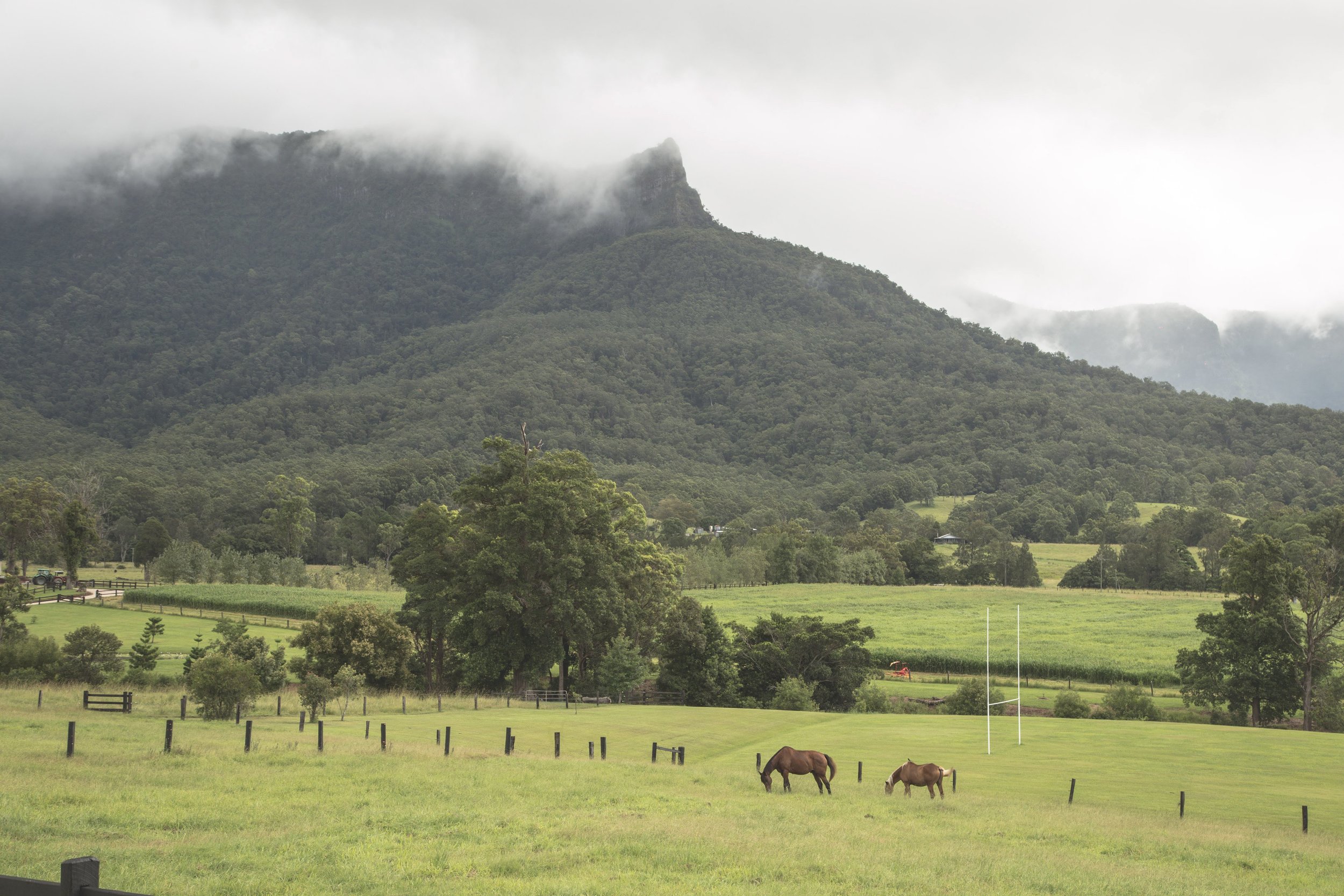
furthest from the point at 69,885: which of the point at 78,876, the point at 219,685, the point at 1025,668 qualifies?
the point at 1025,668

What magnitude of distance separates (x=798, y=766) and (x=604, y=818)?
654 cm

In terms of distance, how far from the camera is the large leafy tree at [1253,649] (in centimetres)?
4688

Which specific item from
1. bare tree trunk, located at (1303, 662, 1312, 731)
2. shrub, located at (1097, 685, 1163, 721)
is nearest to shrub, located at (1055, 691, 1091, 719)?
shrub, located at (1097, 685, 1163, 721)

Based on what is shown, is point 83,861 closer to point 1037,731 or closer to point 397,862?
point 397,862

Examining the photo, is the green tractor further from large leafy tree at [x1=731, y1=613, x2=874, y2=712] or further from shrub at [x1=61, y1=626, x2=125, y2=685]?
large leafy tree at [x1=731, y1=613, x2=874, y2=712]

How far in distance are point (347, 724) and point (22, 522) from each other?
3072 inches

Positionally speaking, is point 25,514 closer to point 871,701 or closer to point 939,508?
point 871,701

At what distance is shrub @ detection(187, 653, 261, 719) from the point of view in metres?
29.1

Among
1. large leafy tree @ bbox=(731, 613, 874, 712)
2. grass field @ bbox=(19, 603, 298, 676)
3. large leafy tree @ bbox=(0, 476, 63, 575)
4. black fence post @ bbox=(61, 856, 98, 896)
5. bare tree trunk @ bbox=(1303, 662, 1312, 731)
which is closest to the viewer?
black fence post @ bbox=(61, 856, 98, 896)

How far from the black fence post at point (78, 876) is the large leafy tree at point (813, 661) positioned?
48.7 m

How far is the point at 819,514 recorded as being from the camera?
173625 mm

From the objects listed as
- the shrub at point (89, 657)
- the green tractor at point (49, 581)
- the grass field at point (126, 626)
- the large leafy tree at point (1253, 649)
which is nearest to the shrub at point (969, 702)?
the large leafy tree at point (1253, 649)

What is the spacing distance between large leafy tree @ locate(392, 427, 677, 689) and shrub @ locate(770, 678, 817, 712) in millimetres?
7694

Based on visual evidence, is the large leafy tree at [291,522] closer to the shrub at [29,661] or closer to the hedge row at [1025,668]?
the shrub at [29,661]
